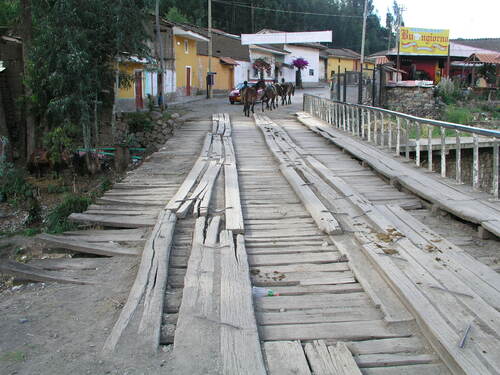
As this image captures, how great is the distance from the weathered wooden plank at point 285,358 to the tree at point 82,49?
1088 cm

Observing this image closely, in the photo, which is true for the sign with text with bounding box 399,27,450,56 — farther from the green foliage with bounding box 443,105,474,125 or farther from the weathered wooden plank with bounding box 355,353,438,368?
the weathered wooden plank with bounding box 355,353,438,368

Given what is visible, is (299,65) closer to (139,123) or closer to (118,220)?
(139,123)

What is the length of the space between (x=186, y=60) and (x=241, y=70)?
13.6 m

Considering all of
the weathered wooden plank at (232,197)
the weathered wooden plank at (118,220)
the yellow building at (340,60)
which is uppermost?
the yellow building at (340,60)

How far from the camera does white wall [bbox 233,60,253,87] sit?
160 ft

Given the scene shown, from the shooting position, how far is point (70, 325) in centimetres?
393

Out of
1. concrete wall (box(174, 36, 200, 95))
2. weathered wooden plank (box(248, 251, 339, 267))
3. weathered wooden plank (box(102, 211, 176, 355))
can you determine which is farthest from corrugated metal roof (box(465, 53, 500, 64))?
weathered wooden plank (box(102, 211, 176, 355))

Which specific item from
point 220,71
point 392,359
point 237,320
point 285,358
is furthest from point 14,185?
point 220,71

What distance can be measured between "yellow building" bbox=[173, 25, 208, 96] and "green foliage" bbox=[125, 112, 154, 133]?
15.6m

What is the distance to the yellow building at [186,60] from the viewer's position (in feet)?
113

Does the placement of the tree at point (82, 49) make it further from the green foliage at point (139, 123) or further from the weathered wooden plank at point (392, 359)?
the weathered wooden plank at point (392, 359)

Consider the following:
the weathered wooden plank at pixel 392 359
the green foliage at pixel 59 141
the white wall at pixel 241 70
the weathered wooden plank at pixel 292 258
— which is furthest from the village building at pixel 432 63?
the weathered wooden plank at pixel 392 359

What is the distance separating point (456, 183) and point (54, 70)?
1033 centimetres

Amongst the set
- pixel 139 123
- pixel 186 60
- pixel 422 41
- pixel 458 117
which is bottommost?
pixel 139 123
